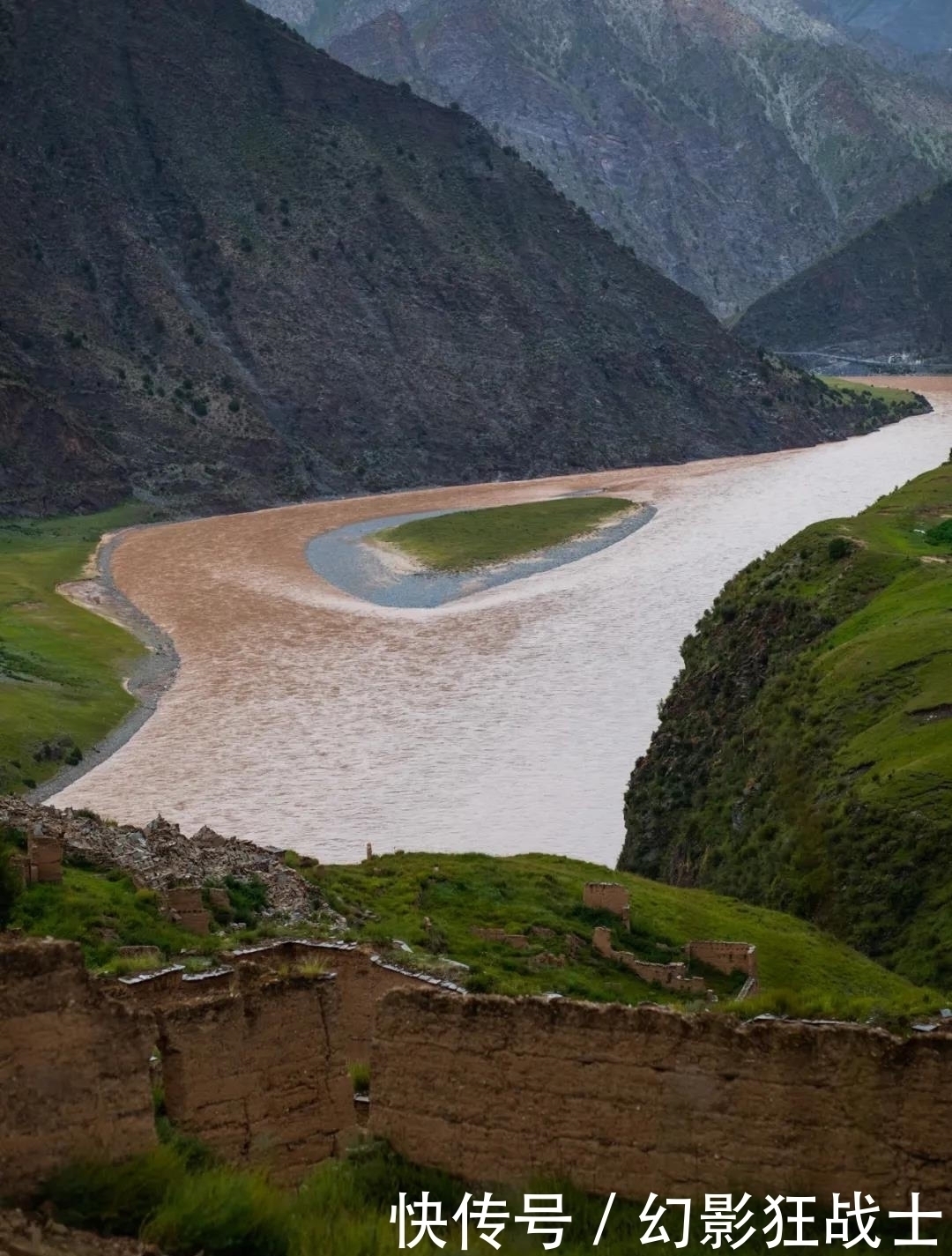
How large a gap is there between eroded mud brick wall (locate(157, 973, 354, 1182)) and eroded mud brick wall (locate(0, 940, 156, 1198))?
102cm

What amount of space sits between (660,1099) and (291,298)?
116207 millimetres

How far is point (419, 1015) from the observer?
1024 centimetres

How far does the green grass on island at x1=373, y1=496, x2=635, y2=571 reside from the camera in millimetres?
85625

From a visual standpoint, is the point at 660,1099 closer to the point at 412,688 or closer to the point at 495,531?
the point at 412,688

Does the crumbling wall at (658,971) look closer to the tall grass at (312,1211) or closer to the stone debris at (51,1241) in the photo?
the tall grass at (312,1211)

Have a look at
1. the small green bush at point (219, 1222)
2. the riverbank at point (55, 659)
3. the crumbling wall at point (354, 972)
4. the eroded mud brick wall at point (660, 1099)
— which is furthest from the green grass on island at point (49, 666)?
the small green bush at point (219, 1222)

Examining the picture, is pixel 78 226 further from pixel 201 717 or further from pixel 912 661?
pixel 912 661

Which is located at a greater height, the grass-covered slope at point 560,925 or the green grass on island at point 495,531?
the green grass on island at point 495,531

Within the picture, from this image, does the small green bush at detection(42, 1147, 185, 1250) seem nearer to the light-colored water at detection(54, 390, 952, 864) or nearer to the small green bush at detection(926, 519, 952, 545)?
the light-colored water at detection(54, 390, 952, 864)

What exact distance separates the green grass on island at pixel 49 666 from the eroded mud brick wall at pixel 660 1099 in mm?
36718

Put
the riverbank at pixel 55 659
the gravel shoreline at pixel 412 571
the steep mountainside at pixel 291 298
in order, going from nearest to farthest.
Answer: the riverbank at pixel 55 659
the gravel shoreline at pixel 412 571
the steep mountainside at pixel 291 298

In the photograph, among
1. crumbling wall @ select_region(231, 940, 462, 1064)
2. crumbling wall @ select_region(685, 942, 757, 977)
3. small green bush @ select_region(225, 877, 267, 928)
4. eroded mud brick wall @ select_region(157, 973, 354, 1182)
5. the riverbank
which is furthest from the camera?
the riverbank

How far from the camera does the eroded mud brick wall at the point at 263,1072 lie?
1043 cm

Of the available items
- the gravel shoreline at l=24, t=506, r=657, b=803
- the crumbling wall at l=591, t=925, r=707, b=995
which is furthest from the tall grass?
the gravel shoreline at l=24, t=506, r=657, b=803
